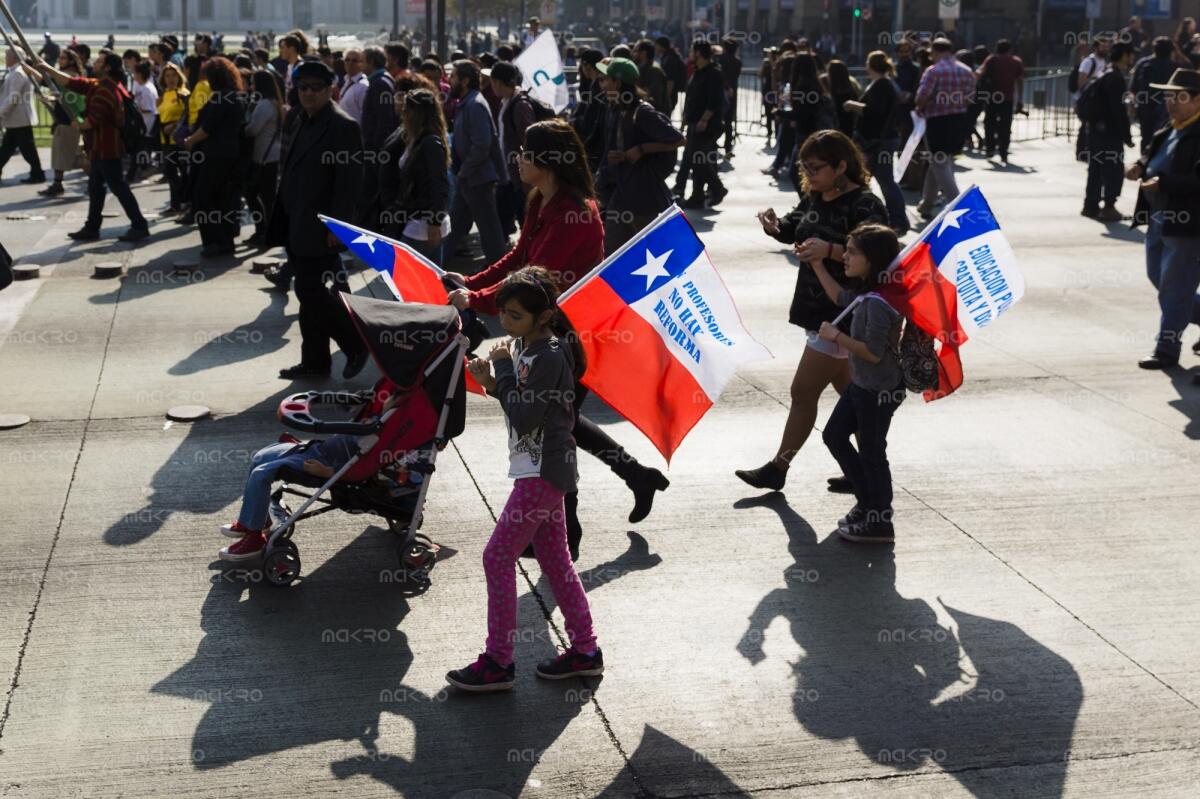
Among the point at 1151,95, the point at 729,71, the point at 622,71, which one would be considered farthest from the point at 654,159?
the point at 729,71

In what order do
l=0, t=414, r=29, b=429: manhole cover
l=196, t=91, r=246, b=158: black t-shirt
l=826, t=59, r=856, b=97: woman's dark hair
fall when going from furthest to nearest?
1. l=826, t=59, r=856, b=97: woman's dark hair
2. l=196, t=91, r=246, b=158: black t-shirt
3. l=0, t=414, r=29, b=429: manhole cover

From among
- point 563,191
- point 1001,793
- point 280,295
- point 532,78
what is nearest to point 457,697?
point 1001,793

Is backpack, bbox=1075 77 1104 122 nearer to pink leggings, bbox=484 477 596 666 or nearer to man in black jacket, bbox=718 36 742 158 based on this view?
man in black jacket, bbox=718 36 742 158

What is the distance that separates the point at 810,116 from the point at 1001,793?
1374 centimetres

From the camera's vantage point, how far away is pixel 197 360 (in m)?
10.3

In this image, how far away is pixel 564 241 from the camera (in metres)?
6.64

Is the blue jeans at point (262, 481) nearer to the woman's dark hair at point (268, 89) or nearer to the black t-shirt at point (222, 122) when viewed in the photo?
the black t-shirt at point (222, 122)

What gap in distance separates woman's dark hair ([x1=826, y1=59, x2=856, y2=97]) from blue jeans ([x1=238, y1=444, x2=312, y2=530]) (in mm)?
11887

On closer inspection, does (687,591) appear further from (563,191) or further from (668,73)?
(668,73)

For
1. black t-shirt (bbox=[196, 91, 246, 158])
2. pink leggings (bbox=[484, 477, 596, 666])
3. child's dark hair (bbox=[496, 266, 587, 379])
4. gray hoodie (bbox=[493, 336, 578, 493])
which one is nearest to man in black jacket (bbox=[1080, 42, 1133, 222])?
black t-shirt (bbox=[196, 91, 246, 158])

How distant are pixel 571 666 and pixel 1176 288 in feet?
20.9

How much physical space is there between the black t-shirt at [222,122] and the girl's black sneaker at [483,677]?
9595 mm

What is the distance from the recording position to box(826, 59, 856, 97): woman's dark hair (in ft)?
55.0

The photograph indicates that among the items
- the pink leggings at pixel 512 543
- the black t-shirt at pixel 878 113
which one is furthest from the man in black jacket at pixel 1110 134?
the pink leggings at pixel 512 543
